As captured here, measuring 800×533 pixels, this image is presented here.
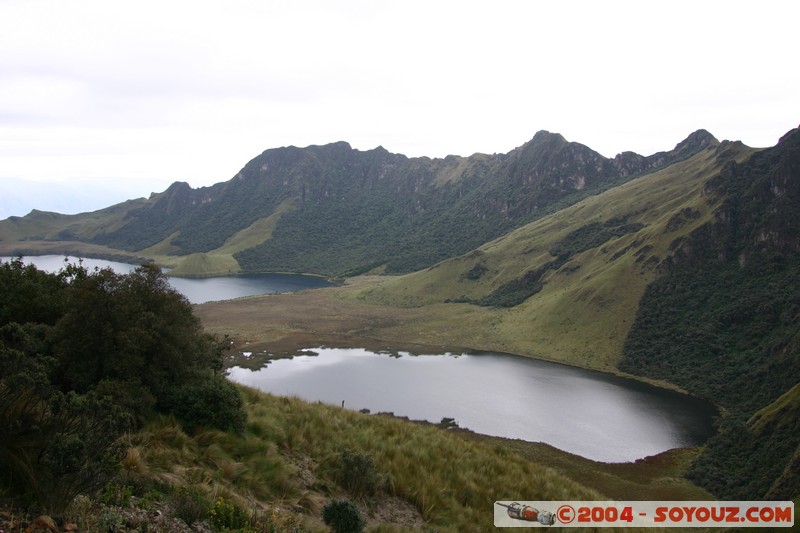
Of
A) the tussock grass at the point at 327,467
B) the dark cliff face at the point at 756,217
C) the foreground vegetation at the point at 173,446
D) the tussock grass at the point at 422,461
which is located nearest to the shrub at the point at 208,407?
the foreground vegetation at the point at 173,446

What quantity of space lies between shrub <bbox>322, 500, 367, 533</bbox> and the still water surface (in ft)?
155

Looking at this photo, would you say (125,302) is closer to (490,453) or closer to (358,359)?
(490,453)

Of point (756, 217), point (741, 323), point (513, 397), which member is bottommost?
point (513, 397)

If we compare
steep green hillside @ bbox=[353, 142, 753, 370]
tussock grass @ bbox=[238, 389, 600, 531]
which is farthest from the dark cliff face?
tussock grass @ bbox=[238, 389, 600, 531]

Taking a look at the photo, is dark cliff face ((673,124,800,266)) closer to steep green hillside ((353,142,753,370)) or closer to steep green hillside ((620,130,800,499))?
steep green hillside ((620,130,800,499))

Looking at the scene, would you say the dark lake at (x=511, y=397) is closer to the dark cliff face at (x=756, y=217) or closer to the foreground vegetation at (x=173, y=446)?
the foreground vegetation at (x=173, y=446)

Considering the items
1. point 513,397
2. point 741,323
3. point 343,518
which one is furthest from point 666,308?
point 343,518

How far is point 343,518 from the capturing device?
11.0m

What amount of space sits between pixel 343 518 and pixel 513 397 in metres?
66.2

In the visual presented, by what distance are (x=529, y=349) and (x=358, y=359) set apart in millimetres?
35831

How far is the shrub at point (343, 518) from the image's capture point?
35.8ft

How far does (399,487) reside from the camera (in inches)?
574

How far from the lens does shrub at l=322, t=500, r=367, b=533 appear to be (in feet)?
35.8

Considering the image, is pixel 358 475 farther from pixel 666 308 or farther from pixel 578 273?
pixel 578 273
